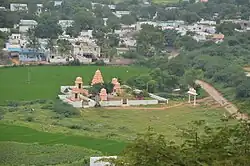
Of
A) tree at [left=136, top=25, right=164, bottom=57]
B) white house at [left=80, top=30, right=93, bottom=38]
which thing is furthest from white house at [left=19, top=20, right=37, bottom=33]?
tree at [left=136, top=25, right=164, bottom=57]

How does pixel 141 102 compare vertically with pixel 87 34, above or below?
below

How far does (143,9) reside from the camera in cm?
3338

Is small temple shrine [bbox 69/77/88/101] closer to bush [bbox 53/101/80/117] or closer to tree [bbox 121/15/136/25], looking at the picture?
bush [bbox 53/101/80/117]

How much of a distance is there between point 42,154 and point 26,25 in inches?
694

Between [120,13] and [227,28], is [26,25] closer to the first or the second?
[120,13]

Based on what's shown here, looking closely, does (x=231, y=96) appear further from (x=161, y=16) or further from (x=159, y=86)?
(x=161, y=16)

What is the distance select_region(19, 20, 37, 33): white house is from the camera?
2584 centimetres

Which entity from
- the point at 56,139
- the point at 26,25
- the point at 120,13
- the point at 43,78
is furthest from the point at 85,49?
the point at 56,139

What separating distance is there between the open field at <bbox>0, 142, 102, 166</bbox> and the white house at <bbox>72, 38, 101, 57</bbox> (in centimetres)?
1160

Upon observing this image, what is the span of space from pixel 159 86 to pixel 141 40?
689cm

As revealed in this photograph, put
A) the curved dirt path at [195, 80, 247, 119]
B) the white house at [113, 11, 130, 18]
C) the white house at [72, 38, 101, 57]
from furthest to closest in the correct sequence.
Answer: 1. the white house at [113, 11, 130, 18]
2. the white house at [72, 38, 101, 57]
3. the curved dirt path at [195, 80, 247, 119]

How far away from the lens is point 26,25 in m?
26.9

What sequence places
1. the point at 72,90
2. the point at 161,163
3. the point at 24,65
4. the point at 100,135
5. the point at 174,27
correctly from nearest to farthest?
the point at 161,163, the point at 100,135, the point at 72,90, the point at 24,65, the point at 174,27

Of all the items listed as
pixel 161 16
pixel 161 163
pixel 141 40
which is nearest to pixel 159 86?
pixel 141 40
